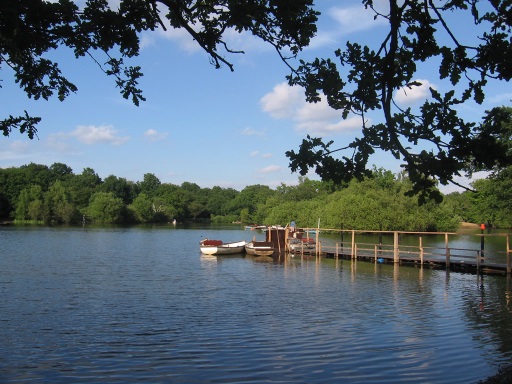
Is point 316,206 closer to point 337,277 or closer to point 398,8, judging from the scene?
point 337,277

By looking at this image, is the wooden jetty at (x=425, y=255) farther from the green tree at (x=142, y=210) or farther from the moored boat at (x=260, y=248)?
the green tree at (x=142, y=210)

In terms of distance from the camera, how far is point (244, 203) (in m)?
169

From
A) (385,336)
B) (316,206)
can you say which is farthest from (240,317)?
(316,206)

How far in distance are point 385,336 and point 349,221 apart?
62.0 meters

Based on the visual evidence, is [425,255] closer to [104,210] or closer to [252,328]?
[252,328]

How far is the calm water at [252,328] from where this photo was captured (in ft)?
32.9

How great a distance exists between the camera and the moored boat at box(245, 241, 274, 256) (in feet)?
135

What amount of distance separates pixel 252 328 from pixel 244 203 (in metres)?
155

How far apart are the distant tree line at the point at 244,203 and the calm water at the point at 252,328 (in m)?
4.68

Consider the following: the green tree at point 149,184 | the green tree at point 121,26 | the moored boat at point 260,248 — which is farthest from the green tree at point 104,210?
the green tree at point 121,26

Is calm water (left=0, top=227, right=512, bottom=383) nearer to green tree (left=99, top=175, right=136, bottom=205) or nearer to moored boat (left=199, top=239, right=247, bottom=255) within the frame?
moored boat (left=199, top=239, right=247, bottom=255)

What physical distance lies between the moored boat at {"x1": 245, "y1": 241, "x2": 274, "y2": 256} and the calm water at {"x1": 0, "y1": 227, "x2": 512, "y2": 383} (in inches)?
588

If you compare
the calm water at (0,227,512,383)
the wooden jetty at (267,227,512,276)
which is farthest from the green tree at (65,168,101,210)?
the calm water at (0,227,512,383)

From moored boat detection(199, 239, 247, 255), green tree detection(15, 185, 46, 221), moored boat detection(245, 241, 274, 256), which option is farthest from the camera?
green tree detection(15, 185, 46, 221)
